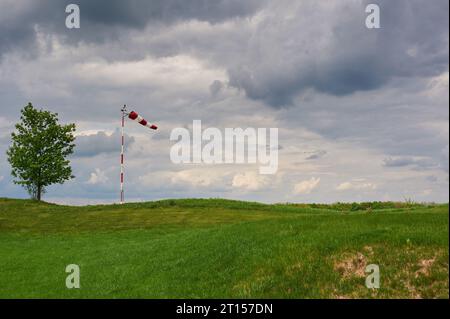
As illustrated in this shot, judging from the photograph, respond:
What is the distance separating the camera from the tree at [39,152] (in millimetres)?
74875

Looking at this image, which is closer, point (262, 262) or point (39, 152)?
point (262, 262)

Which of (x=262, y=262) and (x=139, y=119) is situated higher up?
(x=139, y=119)

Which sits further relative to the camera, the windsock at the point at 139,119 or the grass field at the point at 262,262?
the windsock at the point at 139,119

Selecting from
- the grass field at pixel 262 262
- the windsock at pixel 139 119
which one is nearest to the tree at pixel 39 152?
the windsock at pixel 139 119

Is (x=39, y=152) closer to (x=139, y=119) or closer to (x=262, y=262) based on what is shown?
(x=139, y=119)

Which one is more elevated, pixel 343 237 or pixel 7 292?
pixel 343 237

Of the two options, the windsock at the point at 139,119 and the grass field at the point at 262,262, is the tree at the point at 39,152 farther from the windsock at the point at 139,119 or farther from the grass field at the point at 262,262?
the grass field at the point at 262,262

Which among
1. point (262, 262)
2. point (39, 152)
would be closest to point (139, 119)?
point (39, 152)

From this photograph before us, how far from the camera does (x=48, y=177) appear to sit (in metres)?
75.5

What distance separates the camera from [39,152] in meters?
76.2
